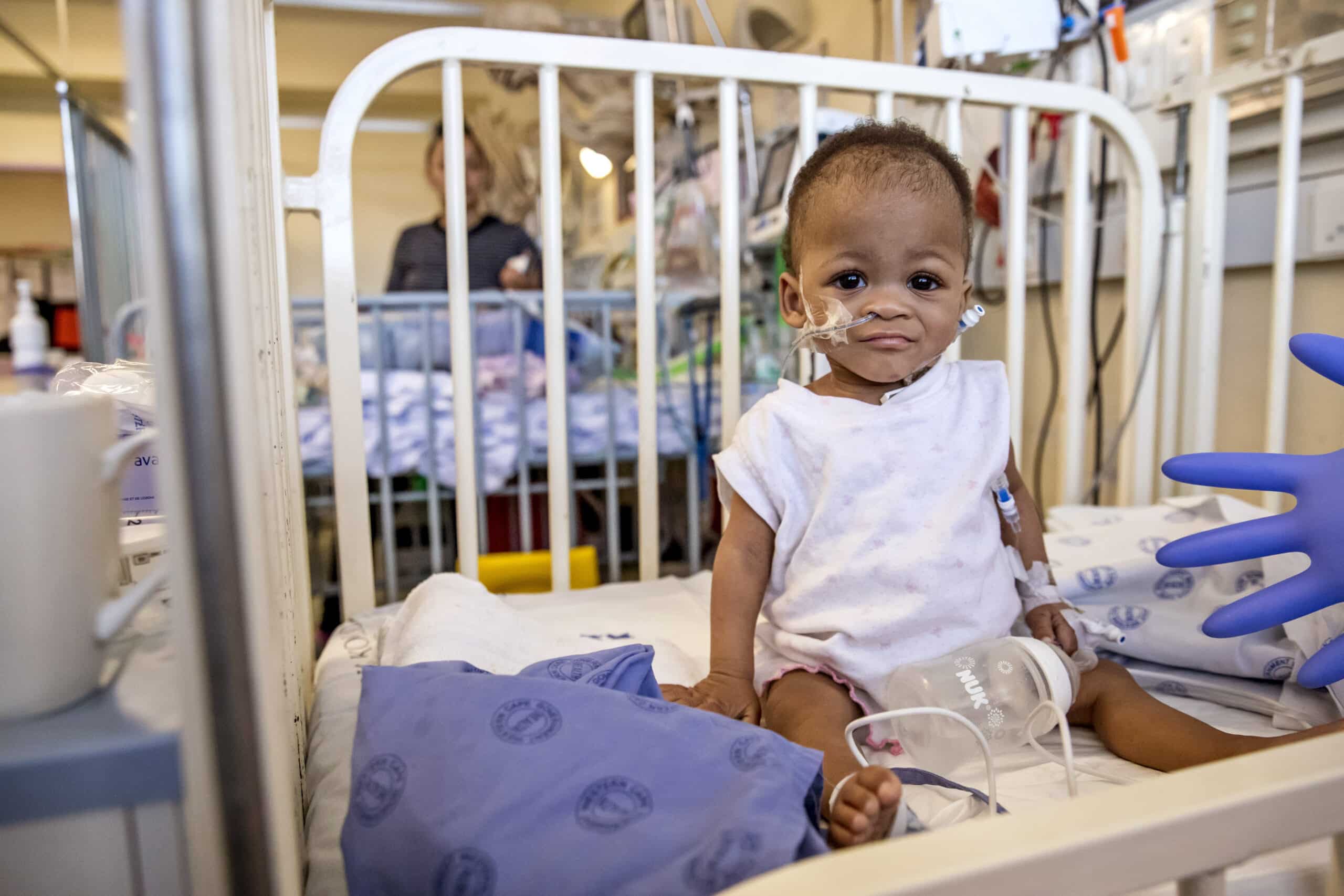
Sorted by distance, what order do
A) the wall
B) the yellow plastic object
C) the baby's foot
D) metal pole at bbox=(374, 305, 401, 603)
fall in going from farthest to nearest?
the wall < metal pole at bbox=(374, 305, 401, 603) < the yellow plastic object < the baby's foot

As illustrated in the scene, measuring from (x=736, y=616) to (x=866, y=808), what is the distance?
1.08 ft

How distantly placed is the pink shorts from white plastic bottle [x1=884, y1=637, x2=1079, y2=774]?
0.02 meters

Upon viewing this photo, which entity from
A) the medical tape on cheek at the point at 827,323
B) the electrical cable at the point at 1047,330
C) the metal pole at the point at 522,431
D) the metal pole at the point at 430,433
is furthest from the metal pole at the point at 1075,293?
the metal pole at the point at 430,433

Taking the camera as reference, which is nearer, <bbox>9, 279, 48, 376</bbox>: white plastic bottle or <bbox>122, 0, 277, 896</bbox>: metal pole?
<bbox>122, 0, 277, 896</bbox>: metal pole

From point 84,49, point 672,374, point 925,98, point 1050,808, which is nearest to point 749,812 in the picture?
point 1050,808

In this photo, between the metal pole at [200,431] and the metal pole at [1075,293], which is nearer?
the metal pole at [200,431]

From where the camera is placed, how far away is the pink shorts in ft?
2.47

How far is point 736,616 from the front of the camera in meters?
0.83

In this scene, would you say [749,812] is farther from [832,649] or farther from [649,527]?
[649,527]

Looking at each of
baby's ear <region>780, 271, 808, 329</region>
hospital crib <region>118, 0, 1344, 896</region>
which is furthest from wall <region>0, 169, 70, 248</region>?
baby's ear <region>780, 271, 808, 329</region>

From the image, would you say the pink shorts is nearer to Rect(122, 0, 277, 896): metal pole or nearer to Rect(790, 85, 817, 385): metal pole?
Rect(790, 85, 817, 385): metal pole

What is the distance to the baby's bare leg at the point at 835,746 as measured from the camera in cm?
51

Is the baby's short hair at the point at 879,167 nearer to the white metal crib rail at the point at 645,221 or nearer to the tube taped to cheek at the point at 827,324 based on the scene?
the tube taped to cheek at the point at 827,324

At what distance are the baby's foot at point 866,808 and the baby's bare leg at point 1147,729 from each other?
338 mm
